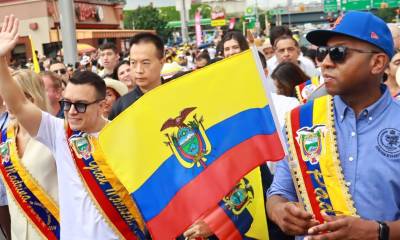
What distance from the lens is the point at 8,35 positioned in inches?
133

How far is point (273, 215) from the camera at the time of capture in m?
2.44

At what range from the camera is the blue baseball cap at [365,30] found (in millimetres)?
2369

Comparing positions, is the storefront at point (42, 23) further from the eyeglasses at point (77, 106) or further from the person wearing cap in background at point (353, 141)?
the person wearing cap in background at point (353, 141)

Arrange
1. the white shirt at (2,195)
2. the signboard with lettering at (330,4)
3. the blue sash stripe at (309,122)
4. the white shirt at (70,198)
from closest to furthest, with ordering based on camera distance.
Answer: the blue sash stripe at (309,122) < the white shirt at (70,198) < the white shirt at (2,195) < the signboard with lettering at (330,4)

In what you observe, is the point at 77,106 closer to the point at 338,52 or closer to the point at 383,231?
the point at 338,52

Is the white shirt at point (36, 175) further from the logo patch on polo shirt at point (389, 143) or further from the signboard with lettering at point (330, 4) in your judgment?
the signboard with lettering at point (330, 4)

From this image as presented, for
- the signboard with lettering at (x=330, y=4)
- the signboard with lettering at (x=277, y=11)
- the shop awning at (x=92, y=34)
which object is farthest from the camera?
the signboard with lettering at (x=277, y=11)

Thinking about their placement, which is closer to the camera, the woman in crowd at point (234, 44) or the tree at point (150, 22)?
the woman in crowd at point (234, 44)

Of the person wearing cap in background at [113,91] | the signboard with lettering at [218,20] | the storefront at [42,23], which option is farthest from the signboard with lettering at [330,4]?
the person wearing cap in background at [113,91]

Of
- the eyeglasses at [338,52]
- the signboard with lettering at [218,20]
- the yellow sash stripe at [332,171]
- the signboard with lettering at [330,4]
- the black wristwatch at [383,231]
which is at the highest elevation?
the eyeglasses at [338,52]

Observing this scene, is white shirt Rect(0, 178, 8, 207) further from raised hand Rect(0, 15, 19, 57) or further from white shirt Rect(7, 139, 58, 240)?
raised hand Rect(0, 15, 19, 57)

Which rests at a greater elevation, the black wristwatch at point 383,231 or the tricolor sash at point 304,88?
the tricolor sash at point 304,88

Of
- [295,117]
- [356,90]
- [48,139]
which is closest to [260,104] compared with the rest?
[295,117]

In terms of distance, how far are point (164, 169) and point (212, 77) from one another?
0.48 meters
